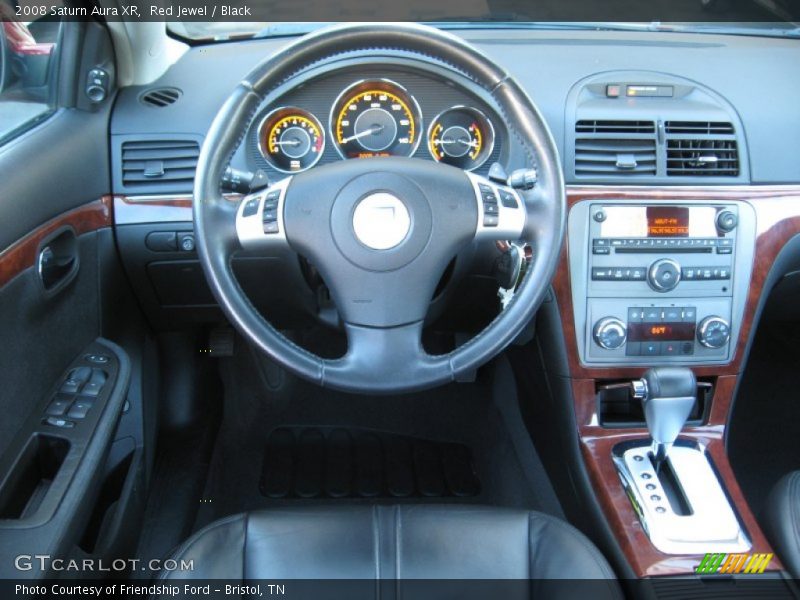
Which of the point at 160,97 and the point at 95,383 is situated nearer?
the point at 95,383

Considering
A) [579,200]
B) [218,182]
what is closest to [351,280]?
[218,182]

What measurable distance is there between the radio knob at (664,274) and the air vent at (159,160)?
3.38 ft

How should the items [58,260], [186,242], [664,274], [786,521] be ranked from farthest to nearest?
[186,242]
[664,274]
[58,260]
[786,521]

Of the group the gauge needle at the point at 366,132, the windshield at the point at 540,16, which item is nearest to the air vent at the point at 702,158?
the windshield at the point at 540,16

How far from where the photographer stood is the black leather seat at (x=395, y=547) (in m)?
1.42

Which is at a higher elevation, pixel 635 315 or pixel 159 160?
pixel 159 160

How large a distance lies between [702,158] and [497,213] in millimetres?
675

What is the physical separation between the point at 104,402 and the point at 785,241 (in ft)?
4.99

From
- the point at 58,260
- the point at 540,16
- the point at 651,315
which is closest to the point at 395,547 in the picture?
the point at 651,315

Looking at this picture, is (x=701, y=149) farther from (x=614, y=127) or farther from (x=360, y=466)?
(x=360, y=466)

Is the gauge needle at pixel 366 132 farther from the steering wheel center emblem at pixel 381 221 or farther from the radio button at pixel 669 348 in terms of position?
the radio button at pixel 669 348

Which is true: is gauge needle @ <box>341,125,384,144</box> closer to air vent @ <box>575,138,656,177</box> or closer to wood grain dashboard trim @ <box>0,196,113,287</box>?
air vent @ <box>575,138,656,177</box>

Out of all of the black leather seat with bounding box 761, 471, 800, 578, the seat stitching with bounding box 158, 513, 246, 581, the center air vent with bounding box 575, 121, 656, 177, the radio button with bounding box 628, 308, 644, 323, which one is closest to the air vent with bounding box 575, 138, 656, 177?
the center air vent with bounding box 575, 121, 656, 177

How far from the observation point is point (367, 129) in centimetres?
170
